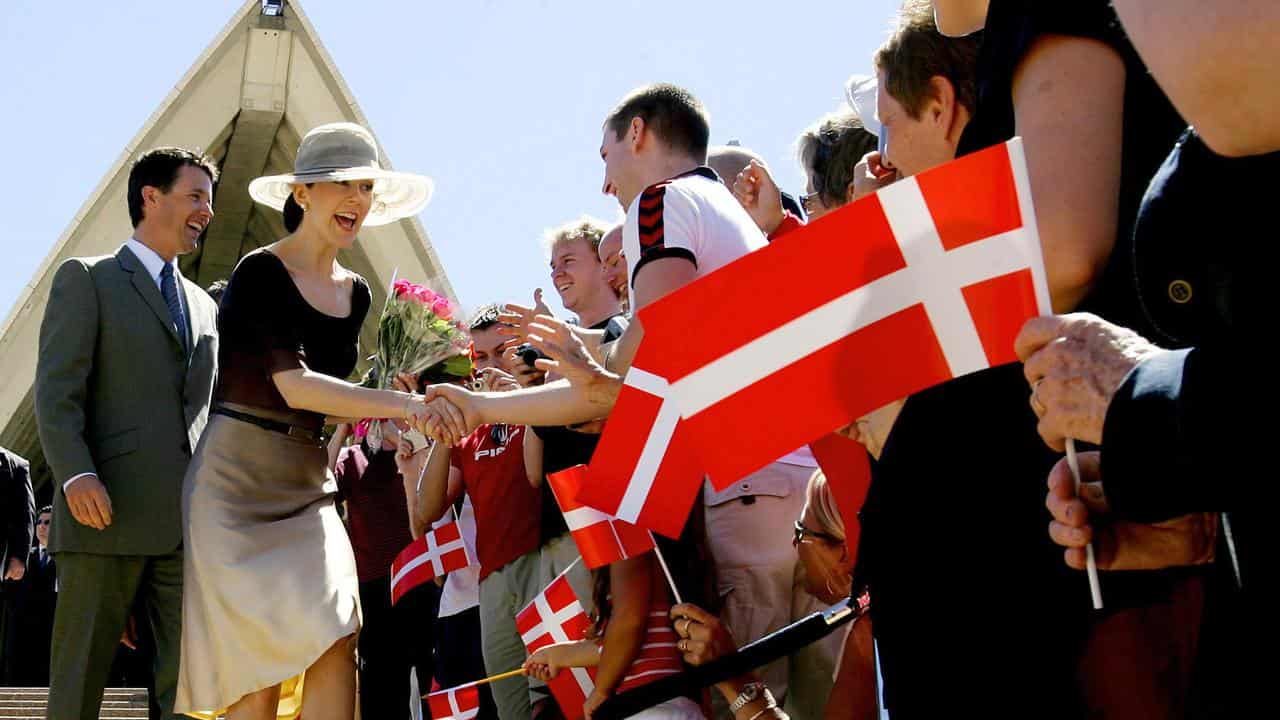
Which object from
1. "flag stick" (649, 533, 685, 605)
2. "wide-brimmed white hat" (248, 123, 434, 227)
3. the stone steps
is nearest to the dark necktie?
"wide-brimmed white hat" (248, 123, 434, 227)

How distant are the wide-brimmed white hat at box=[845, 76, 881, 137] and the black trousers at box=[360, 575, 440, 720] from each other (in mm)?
4111

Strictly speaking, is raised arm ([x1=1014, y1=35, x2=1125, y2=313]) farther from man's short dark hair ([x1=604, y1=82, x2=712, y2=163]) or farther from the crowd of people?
man's short dark hair ([x1=604, y1=82, x2=712, y2=163])

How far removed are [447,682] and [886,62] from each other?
414cm

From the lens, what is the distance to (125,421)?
598 cm

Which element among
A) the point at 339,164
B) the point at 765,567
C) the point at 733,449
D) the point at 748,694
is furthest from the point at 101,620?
the point at 733,449

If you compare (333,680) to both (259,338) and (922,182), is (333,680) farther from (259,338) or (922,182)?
(922,182)

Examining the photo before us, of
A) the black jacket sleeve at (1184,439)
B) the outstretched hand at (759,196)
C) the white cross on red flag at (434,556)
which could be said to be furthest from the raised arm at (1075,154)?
the white cross on red flag at (434,556)

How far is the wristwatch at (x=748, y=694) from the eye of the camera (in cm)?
376

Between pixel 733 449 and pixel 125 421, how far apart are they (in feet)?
14.7

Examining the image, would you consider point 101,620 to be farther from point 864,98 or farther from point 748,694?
point 864,98

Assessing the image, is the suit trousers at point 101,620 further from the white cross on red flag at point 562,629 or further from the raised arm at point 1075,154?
the raised arm at point 1075,154

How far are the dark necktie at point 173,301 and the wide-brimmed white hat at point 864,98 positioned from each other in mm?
3588

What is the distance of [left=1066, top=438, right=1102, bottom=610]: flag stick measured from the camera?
1.63 metres

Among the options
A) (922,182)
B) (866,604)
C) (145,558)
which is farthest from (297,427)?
(922,182)
